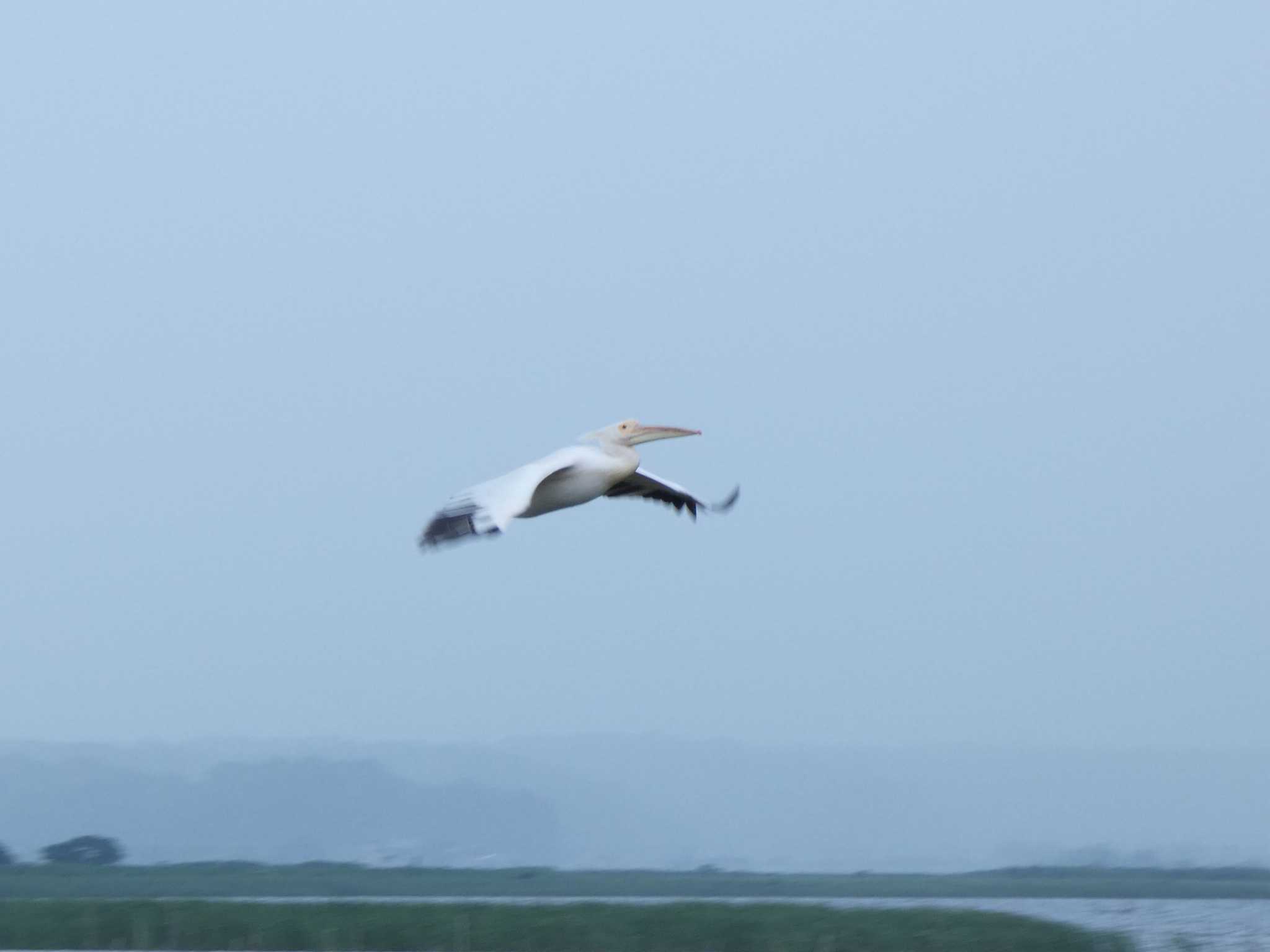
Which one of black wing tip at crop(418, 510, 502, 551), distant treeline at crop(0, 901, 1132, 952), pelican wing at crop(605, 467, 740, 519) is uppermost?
pelican wing at crop(605, 467, 740, 519)

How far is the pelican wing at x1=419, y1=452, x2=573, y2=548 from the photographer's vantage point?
10.2 metres

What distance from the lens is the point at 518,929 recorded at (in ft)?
65.8

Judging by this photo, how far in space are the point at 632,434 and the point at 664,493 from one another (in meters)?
0.87

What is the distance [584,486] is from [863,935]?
9.75 m

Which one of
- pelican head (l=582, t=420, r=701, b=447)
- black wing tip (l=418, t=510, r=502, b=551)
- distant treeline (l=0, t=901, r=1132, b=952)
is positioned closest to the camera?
black wing tip (l=418, t=510, r=502, b=551)

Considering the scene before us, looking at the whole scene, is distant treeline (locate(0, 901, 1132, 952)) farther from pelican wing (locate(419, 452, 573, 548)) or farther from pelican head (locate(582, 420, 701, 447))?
pelican wing (locate(419, 452, 573, 548))

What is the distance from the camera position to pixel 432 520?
10391 mm

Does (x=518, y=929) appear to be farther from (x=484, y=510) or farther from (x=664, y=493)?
(x=484, y=510)

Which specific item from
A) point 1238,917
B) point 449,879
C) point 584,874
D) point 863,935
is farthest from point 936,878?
point 863,935

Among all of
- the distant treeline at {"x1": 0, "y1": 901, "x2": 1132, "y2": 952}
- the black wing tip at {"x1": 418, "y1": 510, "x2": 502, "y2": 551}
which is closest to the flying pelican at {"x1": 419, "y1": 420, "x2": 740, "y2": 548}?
the black wing tip at {"x1": 418, "y1": 510, "x2": 502, "y2": 551}

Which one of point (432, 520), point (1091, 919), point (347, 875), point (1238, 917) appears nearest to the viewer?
point (432, 520)

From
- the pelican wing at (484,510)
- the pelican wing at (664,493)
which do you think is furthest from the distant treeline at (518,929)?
the pelican wing at (484,510)

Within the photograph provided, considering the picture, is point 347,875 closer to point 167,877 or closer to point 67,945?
point 167,877

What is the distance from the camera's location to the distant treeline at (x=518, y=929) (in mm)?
19641
